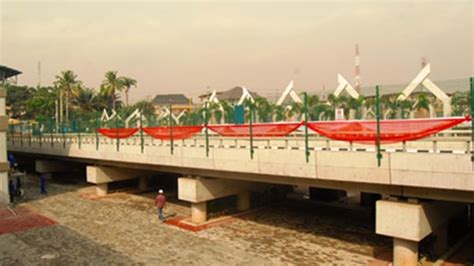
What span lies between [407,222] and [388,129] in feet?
8.65

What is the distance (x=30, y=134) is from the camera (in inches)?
1335

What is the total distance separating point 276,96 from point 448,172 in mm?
9776

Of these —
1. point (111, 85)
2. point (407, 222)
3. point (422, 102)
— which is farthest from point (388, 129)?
point (111, 85)

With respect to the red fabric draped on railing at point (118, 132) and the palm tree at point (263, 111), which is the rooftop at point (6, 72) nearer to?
the red fabric draped on railing at point (118, 132)

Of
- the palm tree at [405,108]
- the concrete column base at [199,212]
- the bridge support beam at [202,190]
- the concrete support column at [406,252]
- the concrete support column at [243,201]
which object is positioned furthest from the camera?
the concrete support column at [243,201]

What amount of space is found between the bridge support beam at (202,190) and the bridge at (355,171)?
4cm

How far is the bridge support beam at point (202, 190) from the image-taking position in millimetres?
17436

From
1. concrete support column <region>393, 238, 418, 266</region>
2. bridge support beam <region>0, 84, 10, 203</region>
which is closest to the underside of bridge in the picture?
concrete support column <region>393, 238, 418, 266</region>

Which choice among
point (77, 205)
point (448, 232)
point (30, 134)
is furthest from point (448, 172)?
point (30, 134)

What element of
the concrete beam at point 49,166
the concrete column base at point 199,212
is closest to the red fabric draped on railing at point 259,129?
the concrete column base at point 199,212

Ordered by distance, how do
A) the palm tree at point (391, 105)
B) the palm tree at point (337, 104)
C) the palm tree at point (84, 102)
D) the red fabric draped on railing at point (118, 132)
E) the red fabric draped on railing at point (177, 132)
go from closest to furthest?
the palm tree at point (391, 105) < the palm tree at point (337, 104) < the red fabric draped on railing at point (177, 132) < the red fabric draped on railing at point (118, 132) < the palm tree at point (84, 102)

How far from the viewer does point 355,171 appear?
1138 cm

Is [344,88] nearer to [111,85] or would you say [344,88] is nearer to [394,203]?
[394,203]

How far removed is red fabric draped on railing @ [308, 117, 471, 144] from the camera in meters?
10.4
